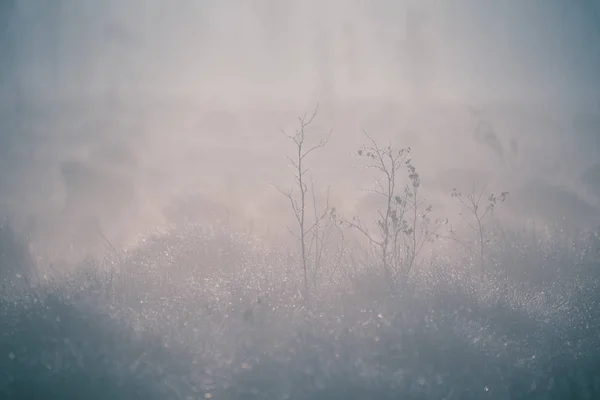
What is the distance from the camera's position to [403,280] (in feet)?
50.1

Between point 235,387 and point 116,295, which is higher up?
point 116,295

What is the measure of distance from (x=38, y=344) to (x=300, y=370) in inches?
210

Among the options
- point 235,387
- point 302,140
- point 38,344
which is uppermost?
point 302,140

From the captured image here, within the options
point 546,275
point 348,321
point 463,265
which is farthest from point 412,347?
point 546,275

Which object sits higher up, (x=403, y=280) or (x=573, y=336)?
(x=403, y=280)

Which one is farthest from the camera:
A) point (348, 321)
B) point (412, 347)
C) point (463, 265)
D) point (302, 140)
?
point (463, 265)

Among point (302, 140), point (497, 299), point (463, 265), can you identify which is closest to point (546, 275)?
point (463, 265)

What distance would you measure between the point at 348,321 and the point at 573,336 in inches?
216

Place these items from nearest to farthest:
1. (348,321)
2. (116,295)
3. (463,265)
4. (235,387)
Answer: (235,387) → (348,321) → (116,295) → (463,265)

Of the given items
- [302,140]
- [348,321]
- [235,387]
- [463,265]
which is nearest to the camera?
[235,387]

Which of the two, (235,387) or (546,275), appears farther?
(546,275)

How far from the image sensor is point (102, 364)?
36.1 feet

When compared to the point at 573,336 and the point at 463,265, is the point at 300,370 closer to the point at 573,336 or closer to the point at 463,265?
the point at 573,336

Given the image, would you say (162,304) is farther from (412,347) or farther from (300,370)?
(412,347)
